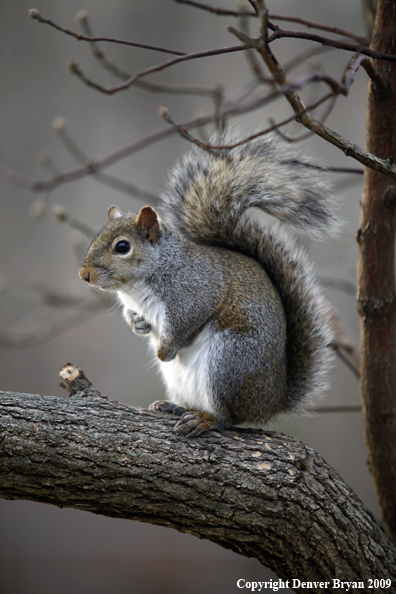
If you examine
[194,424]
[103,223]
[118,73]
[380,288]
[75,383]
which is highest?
[103,223]

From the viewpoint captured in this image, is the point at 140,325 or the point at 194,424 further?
the point at 140,325

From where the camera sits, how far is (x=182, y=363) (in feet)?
5.54

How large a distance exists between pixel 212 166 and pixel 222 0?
11.0ft

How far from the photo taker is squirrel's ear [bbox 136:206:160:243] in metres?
1.69

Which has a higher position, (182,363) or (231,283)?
(231,283)

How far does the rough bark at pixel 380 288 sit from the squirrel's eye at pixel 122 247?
30.1 inches

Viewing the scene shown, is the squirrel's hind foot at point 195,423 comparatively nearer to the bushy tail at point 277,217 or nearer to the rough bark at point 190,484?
the rough bark at point 190,484

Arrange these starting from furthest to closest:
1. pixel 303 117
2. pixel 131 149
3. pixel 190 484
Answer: pixel 131 149 < pixel 190 484 < pixel 303 117

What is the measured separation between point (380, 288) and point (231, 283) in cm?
48

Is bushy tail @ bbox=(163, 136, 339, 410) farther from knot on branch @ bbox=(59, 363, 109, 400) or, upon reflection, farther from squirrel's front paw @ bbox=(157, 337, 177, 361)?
knot on branch @ bbox=(59, 363, 109, 400)

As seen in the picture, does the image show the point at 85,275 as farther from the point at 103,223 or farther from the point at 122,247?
the point at 103,223

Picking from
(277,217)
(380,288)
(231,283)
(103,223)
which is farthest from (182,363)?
(103,223)

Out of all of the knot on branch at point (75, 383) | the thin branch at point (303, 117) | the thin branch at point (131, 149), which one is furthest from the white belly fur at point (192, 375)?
the thin branch at point (303, 117)

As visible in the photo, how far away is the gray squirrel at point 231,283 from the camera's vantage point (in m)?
1.56
